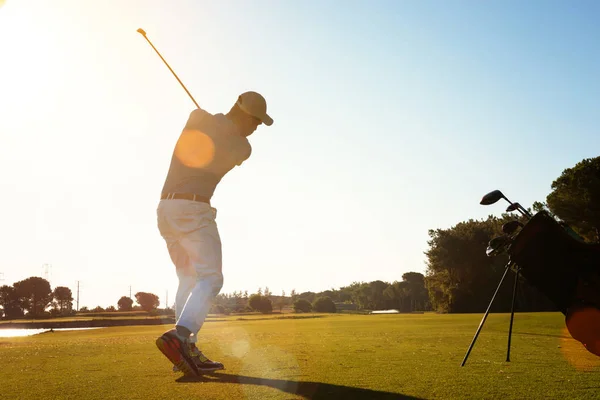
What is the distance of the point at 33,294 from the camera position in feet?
446

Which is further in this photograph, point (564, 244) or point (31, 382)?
point (31, 382)

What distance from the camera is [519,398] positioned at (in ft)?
13.9

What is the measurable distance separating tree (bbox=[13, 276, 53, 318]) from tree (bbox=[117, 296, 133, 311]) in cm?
2994

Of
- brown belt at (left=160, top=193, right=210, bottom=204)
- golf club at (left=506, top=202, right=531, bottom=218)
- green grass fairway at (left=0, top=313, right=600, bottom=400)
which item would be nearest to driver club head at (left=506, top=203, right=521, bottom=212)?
golf club at (left=506, top=202, right=531, bottom=218)

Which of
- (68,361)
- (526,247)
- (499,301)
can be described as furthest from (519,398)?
(499,301)

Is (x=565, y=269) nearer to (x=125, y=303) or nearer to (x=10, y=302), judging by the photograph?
(x=10, y=302)

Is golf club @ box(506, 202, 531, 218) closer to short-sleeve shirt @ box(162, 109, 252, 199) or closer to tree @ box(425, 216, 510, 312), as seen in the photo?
short-sleeve shirt @ box(162, 109, 252, 199)

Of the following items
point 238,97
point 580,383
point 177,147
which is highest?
point 238,97

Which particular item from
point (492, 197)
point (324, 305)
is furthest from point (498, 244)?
point (324, 305)

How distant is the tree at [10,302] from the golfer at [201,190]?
146602 mm

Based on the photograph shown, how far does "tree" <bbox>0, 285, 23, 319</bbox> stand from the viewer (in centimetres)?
13338

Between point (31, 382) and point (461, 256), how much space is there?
78.8 m

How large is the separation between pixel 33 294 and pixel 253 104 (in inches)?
5824

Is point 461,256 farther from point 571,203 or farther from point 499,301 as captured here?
point 571,203
